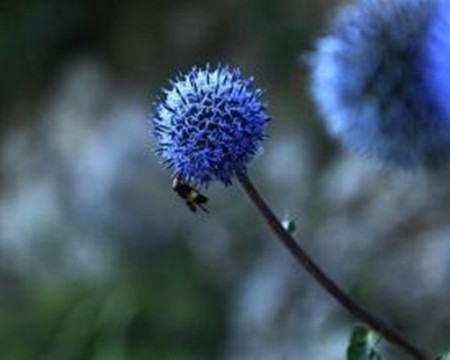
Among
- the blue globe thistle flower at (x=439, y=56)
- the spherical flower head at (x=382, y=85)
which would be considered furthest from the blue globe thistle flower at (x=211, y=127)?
the spherical flower head at (x=382, y=85)

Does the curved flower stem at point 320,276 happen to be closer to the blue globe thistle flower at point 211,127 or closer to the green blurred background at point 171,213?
the blue globe thistle flower at point 211,127

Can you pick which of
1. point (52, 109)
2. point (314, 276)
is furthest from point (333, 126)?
point (52, 109)

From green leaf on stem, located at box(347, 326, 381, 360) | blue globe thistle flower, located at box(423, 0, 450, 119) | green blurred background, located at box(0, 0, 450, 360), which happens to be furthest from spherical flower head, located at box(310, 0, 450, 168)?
green blurred background, located at box(0, 0, 450, 360)

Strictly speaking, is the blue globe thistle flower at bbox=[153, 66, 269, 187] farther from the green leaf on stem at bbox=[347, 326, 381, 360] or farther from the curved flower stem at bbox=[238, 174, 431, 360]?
the green leaf on stem at bbox=[347, 326, 381, 360]

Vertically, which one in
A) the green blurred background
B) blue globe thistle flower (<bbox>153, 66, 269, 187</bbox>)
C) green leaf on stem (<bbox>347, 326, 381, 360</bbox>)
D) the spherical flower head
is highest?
the green blurred background

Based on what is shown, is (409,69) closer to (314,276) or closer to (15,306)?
(314,276)
